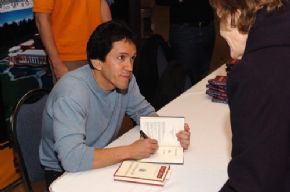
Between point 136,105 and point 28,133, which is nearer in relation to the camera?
point 28,133

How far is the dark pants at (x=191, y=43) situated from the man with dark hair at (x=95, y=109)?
122cm

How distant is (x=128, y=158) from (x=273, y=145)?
74cm

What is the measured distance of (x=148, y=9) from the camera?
5395 millimetres

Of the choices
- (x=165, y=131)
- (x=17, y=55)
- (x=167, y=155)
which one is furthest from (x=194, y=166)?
(x=17, y=55)

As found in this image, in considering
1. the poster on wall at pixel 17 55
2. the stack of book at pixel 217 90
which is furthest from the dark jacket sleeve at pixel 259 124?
the poster on wall at pixel 17 55

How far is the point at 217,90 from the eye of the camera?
233cm

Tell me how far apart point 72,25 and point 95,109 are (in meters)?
0.98

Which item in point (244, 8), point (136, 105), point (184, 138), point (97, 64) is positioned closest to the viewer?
point (244, 8)

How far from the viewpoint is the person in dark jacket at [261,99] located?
0.99m

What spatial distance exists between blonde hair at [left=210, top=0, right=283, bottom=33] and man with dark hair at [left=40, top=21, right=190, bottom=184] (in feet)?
2.28

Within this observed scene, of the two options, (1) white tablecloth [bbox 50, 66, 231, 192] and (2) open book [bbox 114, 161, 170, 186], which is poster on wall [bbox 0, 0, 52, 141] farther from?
(2) open book [bbox 114, 161, 170, 186]

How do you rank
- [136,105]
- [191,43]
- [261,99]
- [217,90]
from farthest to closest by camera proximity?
1. [191,43]
2. [217,90]
3. [136,105]
4. [261,99]

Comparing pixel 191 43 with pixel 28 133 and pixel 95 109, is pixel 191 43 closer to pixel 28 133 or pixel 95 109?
pixel 95 109

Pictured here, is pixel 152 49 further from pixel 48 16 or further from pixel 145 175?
pixel 145 175
